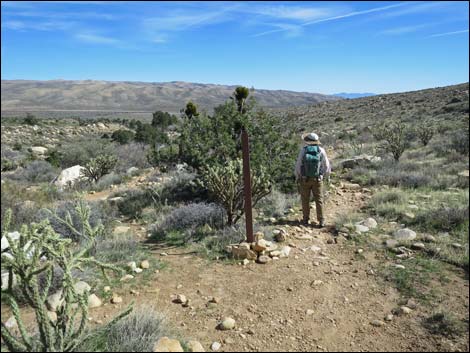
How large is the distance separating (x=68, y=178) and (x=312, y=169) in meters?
9.60

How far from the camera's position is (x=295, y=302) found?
402cm

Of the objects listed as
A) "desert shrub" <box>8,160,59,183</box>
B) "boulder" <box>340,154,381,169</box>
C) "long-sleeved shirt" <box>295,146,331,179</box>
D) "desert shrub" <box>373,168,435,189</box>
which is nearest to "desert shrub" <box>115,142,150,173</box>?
"desert shrub" <box>8,160,59,183</box>

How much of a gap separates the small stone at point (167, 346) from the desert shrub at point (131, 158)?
1190 centimetres

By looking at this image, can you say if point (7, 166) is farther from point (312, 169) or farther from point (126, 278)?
point (312, 169)

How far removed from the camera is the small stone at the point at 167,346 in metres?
2.96

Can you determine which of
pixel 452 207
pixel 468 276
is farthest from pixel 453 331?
pixel 452 207

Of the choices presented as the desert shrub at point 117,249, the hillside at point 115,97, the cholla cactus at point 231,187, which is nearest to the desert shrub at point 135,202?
the cholla cactus at point 231,187

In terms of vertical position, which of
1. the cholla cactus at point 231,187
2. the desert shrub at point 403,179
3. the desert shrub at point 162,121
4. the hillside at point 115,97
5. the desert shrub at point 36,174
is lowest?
the desert shrub at point 36,174

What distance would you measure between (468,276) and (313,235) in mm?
2208

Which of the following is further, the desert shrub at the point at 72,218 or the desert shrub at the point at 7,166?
the desert shrub at the point at 7,166

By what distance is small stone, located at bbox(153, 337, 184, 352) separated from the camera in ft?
9.71

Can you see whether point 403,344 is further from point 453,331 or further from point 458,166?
point 458,166

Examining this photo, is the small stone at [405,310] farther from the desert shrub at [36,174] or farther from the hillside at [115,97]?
the hillside at [115,97]

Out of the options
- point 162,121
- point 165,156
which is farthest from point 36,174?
point 162,121
